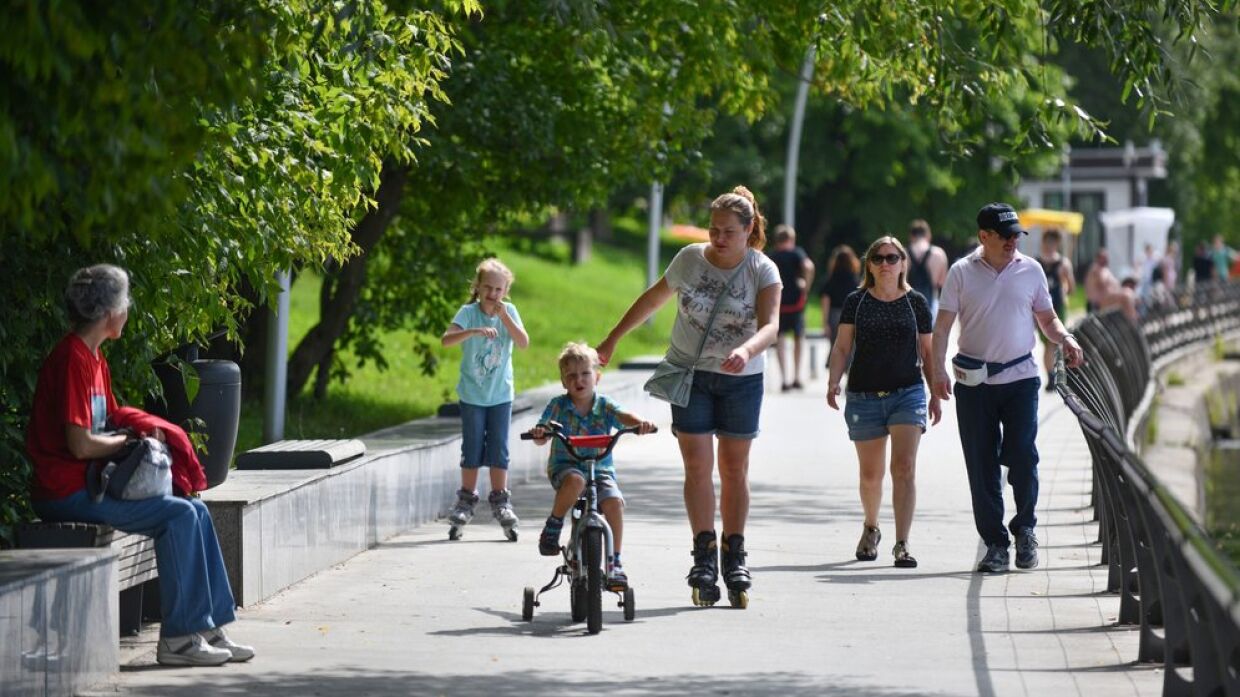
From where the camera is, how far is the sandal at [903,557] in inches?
426

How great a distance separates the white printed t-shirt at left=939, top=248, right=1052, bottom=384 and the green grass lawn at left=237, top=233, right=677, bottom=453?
511 centimetres

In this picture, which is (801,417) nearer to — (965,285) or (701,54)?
(701,54)

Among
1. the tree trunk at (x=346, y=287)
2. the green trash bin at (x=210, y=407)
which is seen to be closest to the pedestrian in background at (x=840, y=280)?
the tree trunk at (x=346, y=287)

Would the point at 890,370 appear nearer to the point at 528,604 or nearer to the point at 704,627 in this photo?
the point at 704,627

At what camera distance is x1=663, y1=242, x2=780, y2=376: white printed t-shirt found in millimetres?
9289

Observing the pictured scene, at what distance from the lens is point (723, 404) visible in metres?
9.34

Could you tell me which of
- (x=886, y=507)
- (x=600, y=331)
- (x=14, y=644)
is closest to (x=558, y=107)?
(x=886, y=507)

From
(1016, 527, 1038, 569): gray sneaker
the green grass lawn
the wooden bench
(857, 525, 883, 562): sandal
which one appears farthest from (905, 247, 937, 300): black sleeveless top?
the wooden bench

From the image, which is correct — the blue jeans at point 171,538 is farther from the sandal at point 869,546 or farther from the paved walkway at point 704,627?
the sandal at point 869,546

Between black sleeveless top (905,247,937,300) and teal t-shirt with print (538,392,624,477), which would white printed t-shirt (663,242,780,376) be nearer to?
teal t-shirt with print (538,392,624,477)

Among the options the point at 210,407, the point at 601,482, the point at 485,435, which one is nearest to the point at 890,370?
the point at 601,482

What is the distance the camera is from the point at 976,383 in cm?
1059

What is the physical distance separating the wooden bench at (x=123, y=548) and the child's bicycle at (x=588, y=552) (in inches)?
58.5

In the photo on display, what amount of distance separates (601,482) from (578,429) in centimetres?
28
